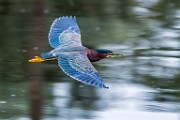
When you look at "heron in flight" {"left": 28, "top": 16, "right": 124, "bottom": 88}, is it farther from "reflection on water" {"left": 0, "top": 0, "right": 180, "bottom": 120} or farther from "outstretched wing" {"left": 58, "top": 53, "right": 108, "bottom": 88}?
"reflection on water" {"left": 0, "top": 0, "right": 180, "bottom": 120}

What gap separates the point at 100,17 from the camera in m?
3.28

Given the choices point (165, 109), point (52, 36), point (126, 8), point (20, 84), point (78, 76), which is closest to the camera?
point (78, 76)

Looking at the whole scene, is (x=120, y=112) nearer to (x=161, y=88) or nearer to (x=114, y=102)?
(x=114, y=102)

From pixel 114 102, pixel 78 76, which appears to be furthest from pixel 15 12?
pixel 78 76

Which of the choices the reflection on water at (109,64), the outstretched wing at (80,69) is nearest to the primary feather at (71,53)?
the outstretched wing at (80,69)

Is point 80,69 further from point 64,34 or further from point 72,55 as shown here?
point 64,34

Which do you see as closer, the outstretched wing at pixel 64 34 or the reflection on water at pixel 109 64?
the outstretched wing at pixel 64 34

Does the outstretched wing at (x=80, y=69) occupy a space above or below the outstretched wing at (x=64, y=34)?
below

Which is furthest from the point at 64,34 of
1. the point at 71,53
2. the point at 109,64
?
the point at 109,64

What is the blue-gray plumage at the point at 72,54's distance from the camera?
1.04 meters

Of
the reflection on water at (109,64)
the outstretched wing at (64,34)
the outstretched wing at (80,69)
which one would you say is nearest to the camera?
the outstretched wing at (80,69)

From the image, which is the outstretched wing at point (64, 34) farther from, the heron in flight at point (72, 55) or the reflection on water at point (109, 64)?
the reflection on water at point (109, 64)

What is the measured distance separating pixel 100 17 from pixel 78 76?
228cm

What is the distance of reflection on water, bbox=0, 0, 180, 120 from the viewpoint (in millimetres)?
3141
